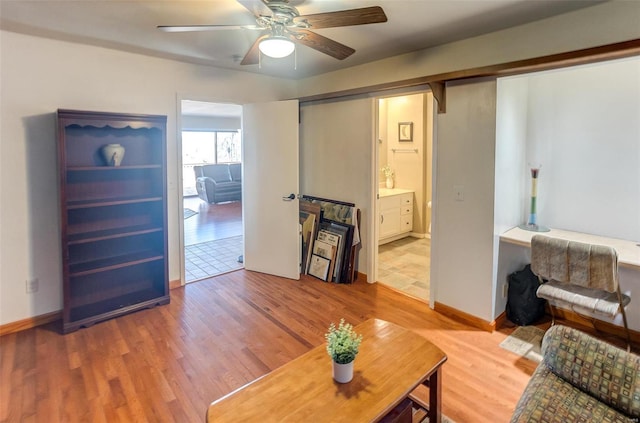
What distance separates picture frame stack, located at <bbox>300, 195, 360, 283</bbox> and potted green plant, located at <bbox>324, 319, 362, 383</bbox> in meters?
2.32

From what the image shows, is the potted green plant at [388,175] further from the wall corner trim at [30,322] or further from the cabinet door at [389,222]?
the wall corner trim at [30,322]

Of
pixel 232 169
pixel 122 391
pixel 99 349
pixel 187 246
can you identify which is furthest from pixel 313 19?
pixel 232 169

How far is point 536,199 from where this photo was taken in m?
3.11

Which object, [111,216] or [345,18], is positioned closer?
[345,18]

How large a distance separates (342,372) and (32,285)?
2904 mm

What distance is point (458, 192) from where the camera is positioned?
296cm

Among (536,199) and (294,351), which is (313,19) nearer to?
(294,351)

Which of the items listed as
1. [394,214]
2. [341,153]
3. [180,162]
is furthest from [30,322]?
[394,214]

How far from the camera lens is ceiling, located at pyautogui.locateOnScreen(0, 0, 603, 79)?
2.15 meters

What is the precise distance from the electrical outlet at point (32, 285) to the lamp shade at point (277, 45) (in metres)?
2.77

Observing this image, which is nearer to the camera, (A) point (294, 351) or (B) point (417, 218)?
(A) point (294, 351)

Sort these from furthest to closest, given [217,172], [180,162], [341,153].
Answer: [217,172]
[341,153]
[180,162]

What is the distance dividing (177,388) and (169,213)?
1.92 metres

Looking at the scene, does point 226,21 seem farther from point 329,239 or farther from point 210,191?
point 210,191
